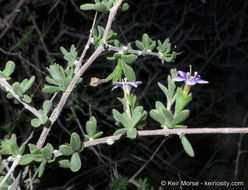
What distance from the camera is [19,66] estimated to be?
108 inches

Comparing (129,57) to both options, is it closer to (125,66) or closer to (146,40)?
(125,66)

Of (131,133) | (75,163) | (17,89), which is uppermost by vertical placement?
(17,89)

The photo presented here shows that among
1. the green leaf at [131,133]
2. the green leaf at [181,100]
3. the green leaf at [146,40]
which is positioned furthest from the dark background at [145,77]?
the green leaf at [131,133]

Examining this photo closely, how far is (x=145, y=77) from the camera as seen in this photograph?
3.55 meters

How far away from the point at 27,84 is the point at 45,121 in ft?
0.60

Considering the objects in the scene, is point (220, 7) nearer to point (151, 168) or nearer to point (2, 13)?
point (151, 168)

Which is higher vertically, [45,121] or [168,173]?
[45,121]

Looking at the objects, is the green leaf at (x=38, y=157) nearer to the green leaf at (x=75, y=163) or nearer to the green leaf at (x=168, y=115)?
the green leaf at (x=75, y=163)

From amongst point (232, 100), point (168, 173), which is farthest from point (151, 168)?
point (232, 100)

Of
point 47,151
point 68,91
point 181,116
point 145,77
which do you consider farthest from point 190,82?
point 145,77

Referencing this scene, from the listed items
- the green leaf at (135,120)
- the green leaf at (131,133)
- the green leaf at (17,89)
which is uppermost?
the green leaf at (17,89)

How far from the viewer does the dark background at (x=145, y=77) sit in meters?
2.58

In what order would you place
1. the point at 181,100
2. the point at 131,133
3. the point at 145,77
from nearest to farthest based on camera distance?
1. the point at 131,133
2. the point at 181,100
3. the point at 145,77

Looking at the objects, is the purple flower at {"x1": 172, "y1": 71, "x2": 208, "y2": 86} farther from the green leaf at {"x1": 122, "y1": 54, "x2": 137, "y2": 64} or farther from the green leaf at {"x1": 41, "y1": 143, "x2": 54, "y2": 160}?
the green leaf at {"x1": 41, "y1": 143, "x2": 54, "y2": 160}
